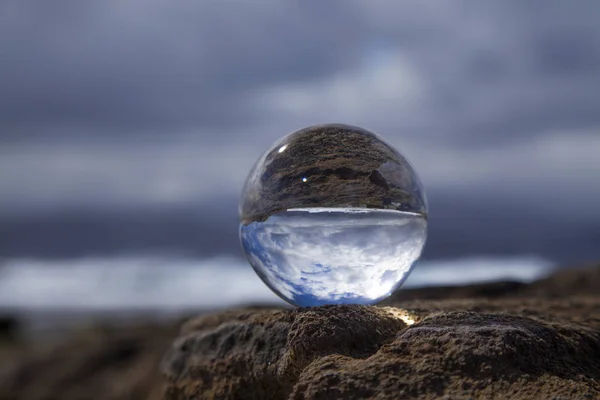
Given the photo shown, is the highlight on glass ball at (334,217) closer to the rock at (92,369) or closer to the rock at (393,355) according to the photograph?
the rock at (393,355)

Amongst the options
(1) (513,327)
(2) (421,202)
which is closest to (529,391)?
(1) (513,327)

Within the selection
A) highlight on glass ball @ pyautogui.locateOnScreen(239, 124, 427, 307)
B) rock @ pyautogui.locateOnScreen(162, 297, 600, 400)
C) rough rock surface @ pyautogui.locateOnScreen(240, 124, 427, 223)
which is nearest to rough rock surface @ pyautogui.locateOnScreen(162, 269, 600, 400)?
rock @ pyautogui.locateOnScreen(162, 297, 600, 400)

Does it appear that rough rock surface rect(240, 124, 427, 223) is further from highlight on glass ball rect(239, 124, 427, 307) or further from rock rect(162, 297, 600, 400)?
rock rect(162, 297, 600, 400)

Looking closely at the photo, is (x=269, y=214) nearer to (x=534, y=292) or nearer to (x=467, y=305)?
(x=467, y=305)

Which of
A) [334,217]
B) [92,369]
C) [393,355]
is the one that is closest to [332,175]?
[334,217]

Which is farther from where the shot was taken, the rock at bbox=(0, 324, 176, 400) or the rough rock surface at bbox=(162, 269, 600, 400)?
the rock at bbox=(0, 324, 176, 400)

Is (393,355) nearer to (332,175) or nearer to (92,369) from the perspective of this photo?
(332,175)
